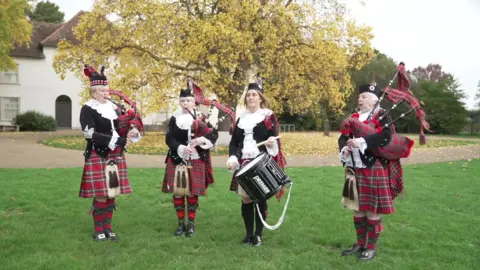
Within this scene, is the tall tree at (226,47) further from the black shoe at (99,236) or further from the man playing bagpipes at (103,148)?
the black shoe at (99,236)

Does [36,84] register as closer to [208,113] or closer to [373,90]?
[208,113]

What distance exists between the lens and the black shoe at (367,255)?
13.6 feet

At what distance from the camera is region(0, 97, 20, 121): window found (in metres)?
27.2

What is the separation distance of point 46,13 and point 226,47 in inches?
1492

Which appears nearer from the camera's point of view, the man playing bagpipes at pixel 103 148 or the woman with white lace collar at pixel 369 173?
the woman with white lace collar at pixel 369 173

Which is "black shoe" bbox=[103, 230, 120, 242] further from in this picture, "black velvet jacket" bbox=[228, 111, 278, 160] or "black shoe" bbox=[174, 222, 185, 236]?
"black velvet jacket" bbox=[228, 111, 278, 160]

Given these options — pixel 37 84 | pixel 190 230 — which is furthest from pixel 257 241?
pixel 37 84

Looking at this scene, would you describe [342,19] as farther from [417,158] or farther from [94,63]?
[94,63]

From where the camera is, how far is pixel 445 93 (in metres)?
31.1

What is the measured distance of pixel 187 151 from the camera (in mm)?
4734

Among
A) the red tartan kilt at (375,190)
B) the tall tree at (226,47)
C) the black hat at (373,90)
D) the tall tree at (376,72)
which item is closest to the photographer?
the red tartan kilt at (375,190)

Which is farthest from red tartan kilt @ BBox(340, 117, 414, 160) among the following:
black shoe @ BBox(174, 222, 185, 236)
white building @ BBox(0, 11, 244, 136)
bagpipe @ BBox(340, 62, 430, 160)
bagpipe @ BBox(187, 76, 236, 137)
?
white building @ BBox(0, 11, 244, 136)

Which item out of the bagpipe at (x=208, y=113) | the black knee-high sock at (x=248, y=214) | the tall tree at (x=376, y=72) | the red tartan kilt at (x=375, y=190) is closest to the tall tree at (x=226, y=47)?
the bagpipe at (x=208, y=113)

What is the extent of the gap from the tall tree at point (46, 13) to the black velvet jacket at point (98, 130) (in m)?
44.4
